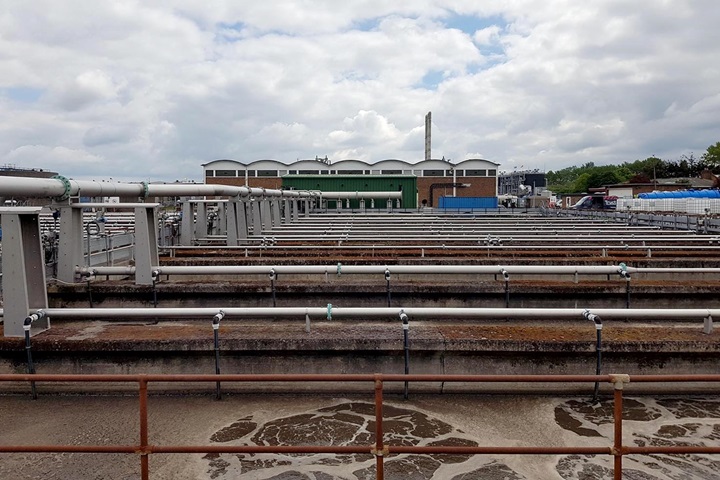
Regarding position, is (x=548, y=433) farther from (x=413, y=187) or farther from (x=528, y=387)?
(x=413, y=187)

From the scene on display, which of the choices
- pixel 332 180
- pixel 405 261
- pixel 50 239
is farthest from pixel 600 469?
pixel 332 180

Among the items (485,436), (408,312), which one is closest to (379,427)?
(485,436)

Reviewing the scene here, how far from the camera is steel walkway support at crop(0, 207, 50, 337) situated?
640 centimetres

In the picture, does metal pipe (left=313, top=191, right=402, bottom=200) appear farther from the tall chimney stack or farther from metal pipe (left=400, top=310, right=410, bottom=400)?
the tall chimney stack

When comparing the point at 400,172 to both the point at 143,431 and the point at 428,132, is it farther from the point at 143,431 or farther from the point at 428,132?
the point at 143,431

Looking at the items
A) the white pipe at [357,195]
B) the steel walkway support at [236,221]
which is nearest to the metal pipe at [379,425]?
the steel walkway support at [236,221]

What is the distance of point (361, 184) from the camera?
4538 cm

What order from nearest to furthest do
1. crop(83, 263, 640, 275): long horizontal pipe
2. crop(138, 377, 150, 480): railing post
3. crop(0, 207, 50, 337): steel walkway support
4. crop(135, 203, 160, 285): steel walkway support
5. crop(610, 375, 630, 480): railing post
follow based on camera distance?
crop(610, 375, 630, 480): railing post → crop(138, 377, 150, 480): railing post → crop(0, 207, 50, 337): steel walkway support → crop(83, 263, 640, 275): long horizontal pipe → crop(135, 203, 160, 285): steel walkway support

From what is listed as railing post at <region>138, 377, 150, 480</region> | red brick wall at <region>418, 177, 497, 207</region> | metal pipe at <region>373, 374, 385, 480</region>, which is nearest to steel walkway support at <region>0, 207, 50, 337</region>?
railing post at <region>138, 377, 150, 480</region>

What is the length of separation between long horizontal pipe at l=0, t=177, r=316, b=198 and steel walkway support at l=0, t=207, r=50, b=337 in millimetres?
848

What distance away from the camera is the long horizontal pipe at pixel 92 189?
7.25 meters

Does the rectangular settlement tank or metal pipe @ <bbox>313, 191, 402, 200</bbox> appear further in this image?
the rectangular settlement tank

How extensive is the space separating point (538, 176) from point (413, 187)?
73.4 metres

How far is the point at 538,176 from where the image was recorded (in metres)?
111
